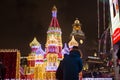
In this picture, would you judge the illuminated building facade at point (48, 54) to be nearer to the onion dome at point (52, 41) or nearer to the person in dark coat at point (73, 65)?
the onion dome at point (52, 41)

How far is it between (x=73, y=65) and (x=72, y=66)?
3 centimetres

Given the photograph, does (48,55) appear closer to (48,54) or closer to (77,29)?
(48,54)

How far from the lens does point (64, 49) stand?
3069 centimetres

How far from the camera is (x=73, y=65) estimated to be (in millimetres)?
6094

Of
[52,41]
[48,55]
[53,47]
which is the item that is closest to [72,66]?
[48,55]

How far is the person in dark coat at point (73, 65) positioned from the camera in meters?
6.10

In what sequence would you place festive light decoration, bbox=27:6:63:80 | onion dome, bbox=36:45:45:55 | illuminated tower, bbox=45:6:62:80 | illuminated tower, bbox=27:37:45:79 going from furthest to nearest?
onion dome, bbox=36:45:45:55 → illuminated tower, bbox=27:37:45:79 → festive light decoration, bbox=27:6:63:80 → illuminated tower, bbox=45:6:62:80

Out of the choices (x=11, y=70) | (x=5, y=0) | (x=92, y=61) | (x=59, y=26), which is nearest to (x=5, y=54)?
(x=11, y=70)

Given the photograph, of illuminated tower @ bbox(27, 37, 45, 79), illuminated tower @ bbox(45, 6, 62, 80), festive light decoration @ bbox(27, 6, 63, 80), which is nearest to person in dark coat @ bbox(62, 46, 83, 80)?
illuminated tower @ bbox(45, 6, 62, 80)

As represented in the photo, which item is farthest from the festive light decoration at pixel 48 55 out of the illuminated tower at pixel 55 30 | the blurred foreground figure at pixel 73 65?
the blurred foreground figure at pixel 73 65

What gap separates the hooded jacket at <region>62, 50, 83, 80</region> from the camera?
240 inches

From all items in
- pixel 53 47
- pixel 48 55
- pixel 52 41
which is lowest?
pixel 48 55

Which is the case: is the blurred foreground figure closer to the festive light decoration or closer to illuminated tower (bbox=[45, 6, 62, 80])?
illuminated tower (bbox=[45, 6, 62, 80])

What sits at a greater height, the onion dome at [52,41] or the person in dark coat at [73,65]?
the onion dome at [52,41]
